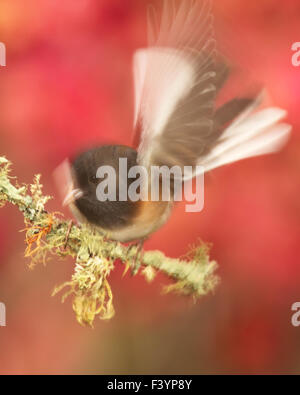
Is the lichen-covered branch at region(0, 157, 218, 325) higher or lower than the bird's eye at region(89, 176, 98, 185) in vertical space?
lower

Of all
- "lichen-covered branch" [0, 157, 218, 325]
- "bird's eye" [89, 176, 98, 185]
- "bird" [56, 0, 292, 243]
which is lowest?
"lichen-covered branch" [0, 157, 218, 325]

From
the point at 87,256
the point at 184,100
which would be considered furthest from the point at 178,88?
the point at 87,256

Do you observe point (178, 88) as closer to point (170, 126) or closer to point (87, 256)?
point (170, 126)

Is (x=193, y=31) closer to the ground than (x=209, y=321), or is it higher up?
higher up

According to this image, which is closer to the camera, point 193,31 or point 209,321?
point 193,31

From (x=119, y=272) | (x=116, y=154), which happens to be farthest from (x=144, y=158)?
(x=119, y=272)

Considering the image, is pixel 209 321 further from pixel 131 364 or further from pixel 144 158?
pixel 144 158
